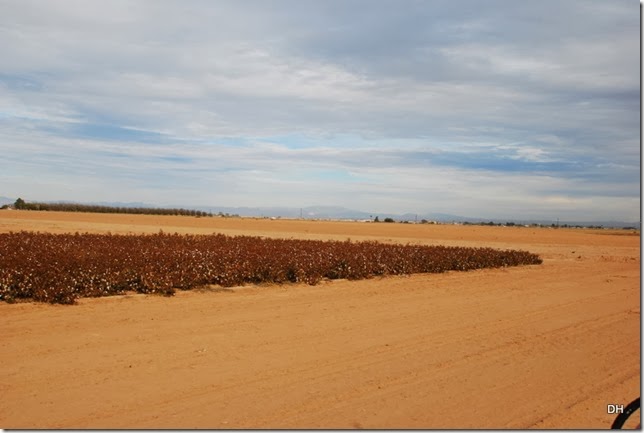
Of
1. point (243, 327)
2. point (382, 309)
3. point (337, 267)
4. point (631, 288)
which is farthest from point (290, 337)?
point (631, 288)

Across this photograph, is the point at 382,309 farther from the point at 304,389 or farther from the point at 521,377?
the point at 304,389

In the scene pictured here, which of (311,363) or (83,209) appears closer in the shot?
(311,363)

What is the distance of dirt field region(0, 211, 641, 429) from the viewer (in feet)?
Result: 18.4

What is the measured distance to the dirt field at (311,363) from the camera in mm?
5617

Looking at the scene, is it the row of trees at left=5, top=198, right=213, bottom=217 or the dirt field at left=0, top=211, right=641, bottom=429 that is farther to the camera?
the row of trees at left=5, top=198, right=213, bottom=217

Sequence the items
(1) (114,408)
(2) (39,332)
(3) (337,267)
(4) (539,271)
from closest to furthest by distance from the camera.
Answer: (1) (114,408), (2) (39,332), (3) (337,267), (4) (539,271)

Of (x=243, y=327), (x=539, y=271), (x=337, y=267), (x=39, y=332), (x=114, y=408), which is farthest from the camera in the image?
(x=539, y=271)

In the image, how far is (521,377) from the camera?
23.3ft

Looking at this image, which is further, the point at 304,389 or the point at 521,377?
the point at 521,377

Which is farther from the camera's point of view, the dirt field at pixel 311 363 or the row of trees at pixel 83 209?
the row of trees at pixel 83 209

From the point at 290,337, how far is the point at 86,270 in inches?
198

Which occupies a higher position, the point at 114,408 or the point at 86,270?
the point at 86,270

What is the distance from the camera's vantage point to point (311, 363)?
7.32m

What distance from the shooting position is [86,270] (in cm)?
1146
